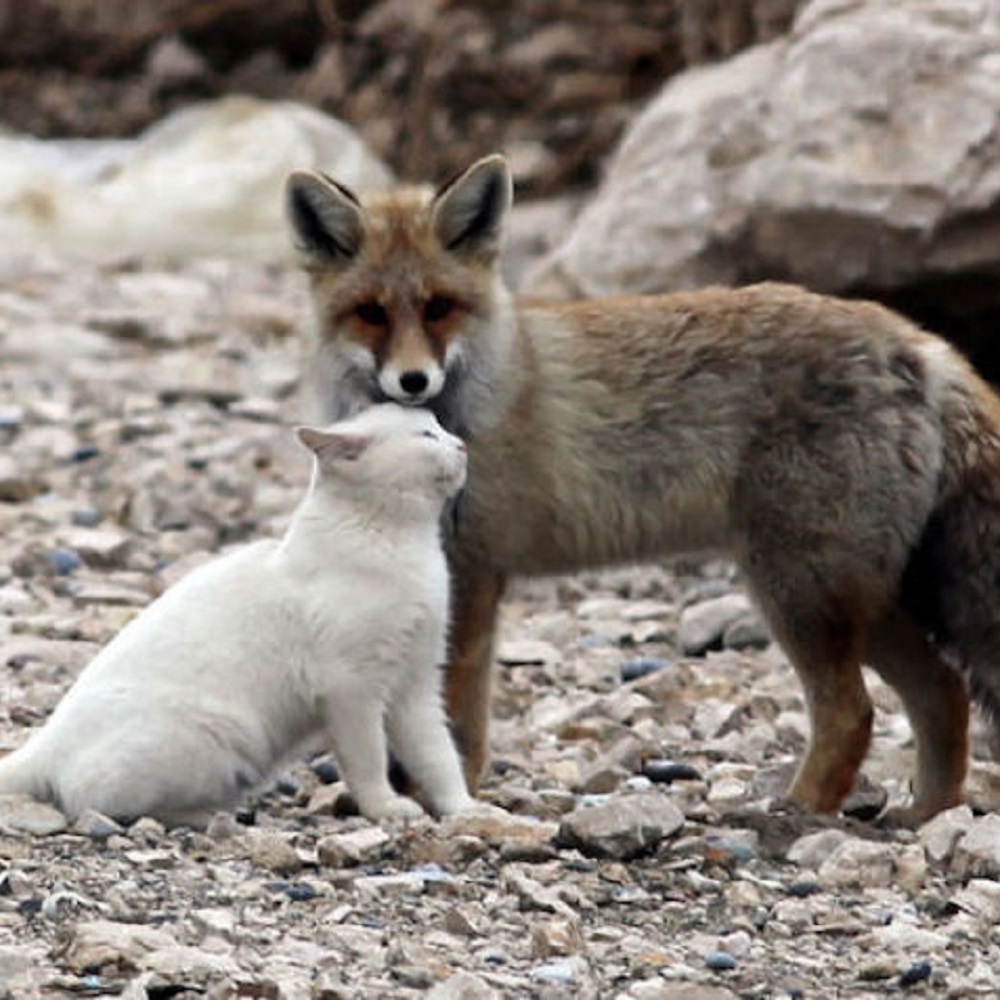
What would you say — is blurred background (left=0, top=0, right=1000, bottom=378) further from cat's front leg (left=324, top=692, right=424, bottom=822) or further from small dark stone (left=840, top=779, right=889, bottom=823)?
cat's front leg (left=324, top=692, right=424, bottom=822)

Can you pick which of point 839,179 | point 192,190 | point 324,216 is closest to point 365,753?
point 324,216

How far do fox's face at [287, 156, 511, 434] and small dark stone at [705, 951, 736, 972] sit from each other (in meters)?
Answer: 2.33

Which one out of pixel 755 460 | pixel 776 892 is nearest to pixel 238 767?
pixel 776 892

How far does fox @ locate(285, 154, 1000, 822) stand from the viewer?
23.2 feet

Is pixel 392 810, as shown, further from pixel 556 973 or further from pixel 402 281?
pixel 402 281

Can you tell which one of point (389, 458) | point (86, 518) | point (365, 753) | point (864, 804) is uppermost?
point (389, 458)

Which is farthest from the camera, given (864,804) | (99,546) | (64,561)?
(99,546)

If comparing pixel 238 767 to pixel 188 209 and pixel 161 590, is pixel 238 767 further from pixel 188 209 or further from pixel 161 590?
pixel 188 209

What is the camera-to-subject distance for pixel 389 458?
654cm

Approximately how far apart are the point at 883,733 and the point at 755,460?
1.40 meters

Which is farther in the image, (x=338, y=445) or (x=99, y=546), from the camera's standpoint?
(x=99, y=546)

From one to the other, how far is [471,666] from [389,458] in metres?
0.92

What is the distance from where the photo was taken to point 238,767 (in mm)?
6215

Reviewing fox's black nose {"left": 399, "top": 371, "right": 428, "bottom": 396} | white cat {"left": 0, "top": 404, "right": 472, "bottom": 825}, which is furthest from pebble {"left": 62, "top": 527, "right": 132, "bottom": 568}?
white cat {"left": 0, "top": 404, "right": 472, "bottom": 825}
